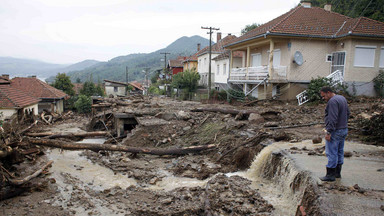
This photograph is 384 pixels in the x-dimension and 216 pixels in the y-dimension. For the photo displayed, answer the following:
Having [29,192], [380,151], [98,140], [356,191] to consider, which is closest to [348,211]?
[356,191]

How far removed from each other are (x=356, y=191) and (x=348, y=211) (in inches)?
32.4

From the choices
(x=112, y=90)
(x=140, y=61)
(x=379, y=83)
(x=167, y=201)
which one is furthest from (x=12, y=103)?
(x=140, y=61)

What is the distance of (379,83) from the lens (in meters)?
18.1

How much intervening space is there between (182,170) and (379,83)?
15.4 meters

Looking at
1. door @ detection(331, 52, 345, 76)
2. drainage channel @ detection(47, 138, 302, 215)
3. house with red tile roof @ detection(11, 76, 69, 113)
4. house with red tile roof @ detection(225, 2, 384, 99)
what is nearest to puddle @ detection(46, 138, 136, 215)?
drainage channel @ detection(47, 138, 302, 215)

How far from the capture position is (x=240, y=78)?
2381 cm

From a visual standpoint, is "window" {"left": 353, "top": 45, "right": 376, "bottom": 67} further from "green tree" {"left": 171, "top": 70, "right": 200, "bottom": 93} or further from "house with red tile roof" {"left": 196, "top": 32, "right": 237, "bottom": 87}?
"house with red tile roof" {"left": 196, "top": 32, "right": 237, "bottom": 87}

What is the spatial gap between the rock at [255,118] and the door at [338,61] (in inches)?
343

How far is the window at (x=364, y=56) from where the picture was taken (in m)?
17.9

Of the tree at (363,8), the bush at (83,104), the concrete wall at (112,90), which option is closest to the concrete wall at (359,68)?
the tree at (363,8)

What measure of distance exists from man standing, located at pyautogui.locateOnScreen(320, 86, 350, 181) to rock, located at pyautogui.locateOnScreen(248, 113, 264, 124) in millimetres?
7867

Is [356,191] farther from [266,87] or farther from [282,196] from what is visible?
[266,87]

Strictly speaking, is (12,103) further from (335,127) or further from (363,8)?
(363,8)

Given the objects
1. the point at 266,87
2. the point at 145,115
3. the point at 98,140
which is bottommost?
the point at 98,140
